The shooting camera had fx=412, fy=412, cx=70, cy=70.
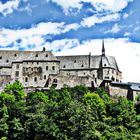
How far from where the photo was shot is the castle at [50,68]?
10106 cm

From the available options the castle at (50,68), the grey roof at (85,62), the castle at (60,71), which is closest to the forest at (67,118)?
the castle at (60,71)

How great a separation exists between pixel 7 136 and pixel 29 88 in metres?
31.6

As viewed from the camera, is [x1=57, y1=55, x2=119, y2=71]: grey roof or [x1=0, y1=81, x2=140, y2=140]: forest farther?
[x1=57, y1=55, x2=119, y2=71]: grey roof

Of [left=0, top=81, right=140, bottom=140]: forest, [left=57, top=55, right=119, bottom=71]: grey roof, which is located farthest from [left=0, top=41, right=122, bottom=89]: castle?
[left=0, top=81, right=140, bottom=140]: forest

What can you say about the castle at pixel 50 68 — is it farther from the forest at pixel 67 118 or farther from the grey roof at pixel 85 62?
the forest at pixel 67 118

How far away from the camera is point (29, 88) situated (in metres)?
99.0

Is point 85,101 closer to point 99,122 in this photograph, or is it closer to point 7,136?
point 99,122

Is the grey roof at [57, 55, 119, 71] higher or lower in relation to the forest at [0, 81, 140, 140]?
higher

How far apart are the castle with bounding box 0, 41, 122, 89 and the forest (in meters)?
14.6

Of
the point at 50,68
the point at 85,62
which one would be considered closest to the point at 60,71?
the point at 50,68

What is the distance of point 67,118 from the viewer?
65.4m

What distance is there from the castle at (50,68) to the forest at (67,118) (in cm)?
1455

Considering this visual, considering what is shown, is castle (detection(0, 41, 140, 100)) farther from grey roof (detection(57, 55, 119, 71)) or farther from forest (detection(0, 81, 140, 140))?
forest (detection(0, 81, 140, 140))

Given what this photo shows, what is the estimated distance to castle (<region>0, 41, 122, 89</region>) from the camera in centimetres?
10106
